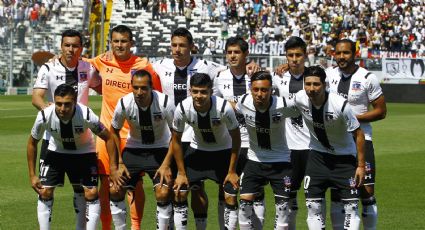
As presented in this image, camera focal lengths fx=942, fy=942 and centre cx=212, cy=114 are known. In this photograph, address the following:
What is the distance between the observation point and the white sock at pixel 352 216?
1163cm

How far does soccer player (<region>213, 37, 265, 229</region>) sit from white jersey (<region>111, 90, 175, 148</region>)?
2.86ft

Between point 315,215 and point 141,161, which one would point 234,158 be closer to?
point 315,215

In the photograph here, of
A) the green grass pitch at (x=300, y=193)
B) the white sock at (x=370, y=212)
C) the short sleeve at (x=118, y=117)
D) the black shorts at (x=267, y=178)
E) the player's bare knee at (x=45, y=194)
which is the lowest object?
the green grass pitch at (x=300, y=193)

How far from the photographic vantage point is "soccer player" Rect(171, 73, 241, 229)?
38.5 feet

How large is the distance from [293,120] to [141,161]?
2.19m

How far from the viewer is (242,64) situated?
12.7m

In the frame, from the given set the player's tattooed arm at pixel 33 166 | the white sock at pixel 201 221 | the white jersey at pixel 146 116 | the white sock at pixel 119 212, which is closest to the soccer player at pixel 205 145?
the white jersey at pixel 146 116

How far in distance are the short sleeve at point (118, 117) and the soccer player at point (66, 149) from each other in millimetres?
262

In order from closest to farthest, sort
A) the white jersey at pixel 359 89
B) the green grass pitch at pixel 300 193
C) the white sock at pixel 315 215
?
1. the white sock at pixel 315 215
2. the white jersey at pixel 359 89
3. the green grass pitch at pixel 300 193

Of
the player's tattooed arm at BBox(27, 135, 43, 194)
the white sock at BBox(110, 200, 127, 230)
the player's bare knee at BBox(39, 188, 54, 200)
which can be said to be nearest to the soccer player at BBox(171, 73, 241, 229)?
the white sock at BBox(110, 200, 127, 230)

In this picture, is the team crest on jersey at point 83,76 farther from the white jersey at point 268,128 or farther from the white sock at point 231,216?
the white sock at point 231,216

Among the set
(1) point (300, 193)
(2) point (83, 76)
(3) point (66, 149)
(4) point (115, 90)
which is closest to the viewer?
(3) point (66, 149)

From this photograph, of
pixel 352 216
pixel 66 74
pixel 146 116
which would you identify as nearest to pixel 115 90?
pixel 66 74

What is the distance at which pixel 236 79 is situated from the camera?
1277 centimetres
